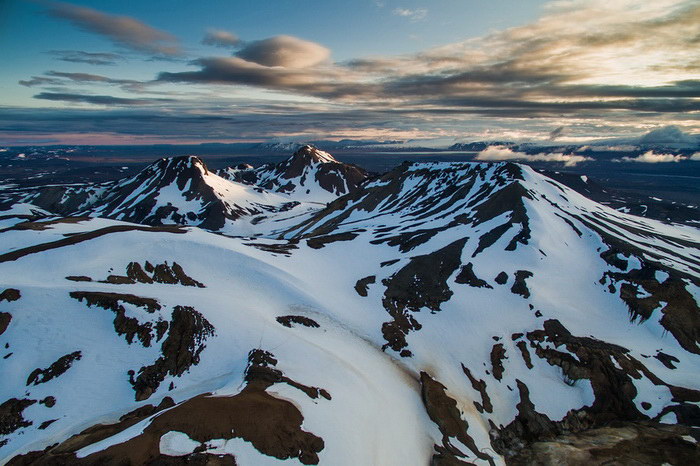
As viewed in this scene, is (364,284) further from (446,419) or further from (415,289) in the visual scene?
(446,419)

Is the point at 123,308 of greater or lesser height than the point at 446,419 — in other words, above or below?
above

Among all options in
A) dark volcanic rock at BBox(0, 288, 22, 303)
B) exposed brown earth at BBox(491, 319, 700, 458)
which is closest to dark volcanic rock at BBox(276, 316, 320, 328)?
exposed brown earth at BBox(491, 319, 700, 458)

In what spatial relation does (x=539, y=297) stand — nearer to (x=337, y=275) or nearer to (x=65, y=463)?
(x=337, y=275)

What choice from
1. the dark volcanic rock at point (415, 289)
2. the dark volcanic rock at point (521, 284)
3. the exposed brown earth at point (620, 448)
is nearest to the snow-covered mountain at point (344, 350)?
the exposed brown earth at point (620, 448)

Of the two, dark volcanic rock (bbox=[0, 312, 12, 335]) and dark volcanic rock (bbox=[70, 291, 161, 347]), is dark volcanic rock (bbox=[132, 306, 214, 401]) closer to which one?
dark volcanic rock (bbox=[70, 291, 161, 347])

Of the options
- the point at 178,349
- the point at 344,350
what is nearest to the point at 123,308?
the point at 178,349

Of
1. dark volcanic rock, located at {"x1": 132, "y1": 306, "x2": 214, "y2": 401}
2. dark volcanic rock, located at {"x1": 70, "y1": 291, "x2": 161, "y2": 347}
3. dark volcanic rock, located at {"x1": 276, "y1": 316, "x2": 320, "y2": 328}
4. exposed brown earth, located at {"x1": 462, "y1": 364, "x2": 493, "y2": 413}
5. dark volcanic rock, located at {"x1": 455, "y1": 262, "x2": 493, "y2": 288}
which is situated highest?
dark volcanic rock, located at {"x1": 70, "y1": 291, "x2": 161, "y2": 347}

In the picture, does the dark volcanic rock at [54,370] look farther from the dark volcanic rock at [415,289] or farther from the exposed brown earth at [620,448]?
the exposed brown earth at [620,448]

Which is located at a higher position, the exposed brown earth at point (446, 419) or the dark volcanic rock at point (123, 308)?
the dark volcanic rock at point (123, 308)

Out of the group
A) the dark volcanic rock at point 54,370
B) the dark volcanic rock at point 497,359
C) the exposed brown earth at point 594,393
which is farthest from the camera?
the dark volcanic rock at point 497,359
